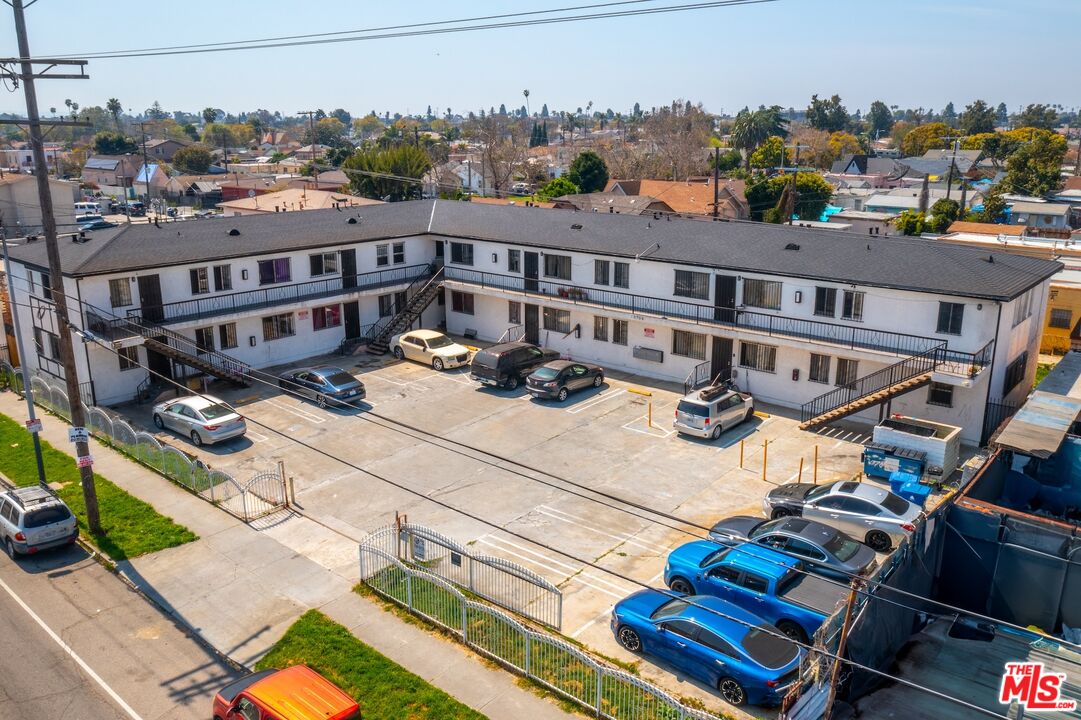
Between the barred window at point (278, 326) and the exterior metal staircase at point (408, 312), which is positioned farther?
the exterior metal staircase at point (408, 312)

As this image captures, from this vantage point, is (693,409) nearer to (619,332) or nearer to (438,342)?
(619,332)

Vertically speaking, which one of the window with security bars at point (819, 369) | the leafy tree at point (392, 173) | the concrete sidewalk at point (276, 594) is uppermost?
the leafy tree at point (392, 173)

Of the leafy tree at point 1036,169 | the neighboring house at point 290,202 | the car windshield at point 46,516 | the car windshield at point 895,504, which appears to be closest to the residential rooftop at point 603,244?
the car windshield at point 895,504

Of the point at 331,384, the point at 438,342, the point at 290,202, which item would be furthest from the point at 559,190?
the point at 331,384

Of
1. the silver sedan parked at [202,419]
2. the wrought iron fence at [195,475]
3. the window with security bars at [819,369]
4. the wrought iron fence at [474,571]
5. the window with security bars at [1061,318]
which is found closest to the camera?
the wrought iron fence at [474,571]

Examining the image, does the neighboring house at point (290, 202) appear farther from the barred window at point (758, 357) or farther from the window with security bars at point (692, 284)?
the barred window at point (758, 357)

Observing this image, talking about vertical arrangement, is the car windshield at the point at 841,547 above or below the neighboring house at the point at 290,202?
below

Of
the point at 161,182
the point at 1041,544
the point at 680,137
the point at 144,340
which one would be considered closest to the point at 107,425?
the point at 144,340

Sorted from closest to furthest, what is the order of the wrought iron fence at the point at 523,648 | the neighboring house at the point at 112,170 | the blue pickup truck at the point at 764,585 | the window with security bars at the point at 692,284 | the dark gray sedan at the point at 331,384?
the wrought iron fence at the point at 523,648
the blue pickup truck at the point at 764,585
the dark gray sedan at the point at 331,384
the window with security bars at the point at 692,284
the neighboring house at the point at 112,170
